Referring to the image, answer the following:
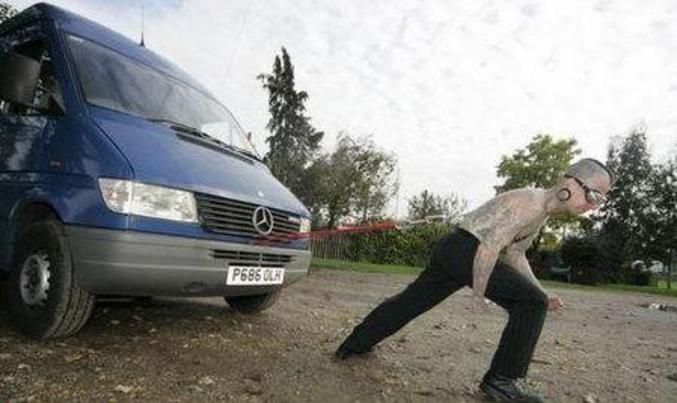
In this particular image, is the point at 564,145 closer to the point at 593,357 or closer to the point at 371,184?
the point at 371,184

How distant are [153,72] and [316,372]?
325cm

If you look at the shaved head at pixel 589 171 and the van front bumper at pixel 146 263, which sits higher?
the shaved head at pixel 589 171

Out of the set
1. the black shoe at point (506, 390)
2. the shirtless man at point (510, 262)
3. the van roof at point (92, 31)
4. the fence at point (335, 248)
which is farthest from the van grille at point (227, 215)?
the fence at point (335, 248)

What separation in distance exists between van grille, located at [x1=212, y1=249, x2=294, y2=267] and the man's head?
243 centimetres

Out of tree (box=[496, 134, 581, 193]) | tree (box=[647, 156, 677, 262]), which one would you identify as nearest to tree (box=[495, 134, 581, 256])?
tree (box=[496, 134, 581, 193])

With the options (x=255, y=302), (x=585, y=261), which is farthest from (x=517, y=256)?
(x=585, y=261)

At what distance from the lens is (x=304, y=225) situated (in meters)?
6.15

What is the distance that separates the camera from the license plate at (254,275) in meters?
4.99

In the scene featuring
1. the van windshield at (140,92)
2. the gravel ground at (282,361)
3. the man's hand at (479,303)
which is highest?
the van windshield at (140,92)

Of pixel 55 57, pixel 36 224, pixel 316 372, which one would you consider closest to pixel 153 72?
pixel 55 57

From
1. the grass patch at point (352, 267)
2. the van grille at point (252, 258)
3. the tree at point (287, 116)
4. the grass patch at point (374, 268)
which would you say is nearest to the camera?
the van grille at point (252, 258)

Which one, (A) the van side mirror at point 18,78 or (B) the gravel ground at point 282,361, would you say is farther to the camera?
(A) the van side mirror at point 18,78

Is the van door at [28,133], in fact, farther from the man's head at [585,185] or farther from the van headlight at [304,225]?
the man's head at [585,185]

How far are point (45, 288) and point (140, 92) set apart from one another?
74.4 inches
